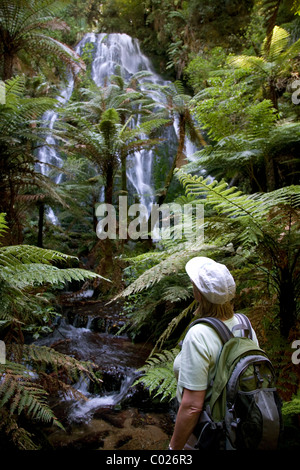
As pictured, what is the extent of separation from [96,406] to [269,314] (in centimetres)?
223

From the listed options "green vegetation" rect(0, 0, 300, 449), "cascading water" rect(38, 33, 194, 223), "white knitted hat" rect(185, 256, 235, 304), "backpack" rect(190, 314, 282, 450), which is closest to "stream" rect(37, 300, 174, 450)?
"green vegetation" rect(0, 0, 300, 449)

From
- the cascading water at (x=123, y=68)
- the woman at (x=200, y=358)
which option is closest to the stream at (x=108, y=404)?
the woman at (x=200, y=358)

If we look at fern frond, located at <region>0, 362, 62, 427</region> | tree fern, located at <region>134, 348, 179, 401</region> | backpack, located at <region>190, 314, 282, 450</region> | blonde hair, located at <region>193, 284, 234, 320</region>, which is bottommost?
tree fern, located at <region>134, 348, 179, 401</region>

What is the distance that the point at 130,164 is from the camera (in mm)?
7734

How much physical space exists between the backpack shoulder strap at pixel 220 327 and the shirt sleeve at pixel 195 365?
6cm

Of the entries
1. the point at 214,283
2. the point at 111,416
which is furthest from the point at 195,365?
the point at 111,416

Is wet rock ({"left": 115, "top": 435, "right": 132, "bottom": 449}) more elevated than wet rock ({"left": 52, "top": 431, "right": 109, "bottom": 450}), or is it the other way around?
wet rock ({"left": 115, "top": 435, "right": 132, "bottom": 449})

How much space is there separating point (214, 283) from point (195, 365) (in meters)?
0.34

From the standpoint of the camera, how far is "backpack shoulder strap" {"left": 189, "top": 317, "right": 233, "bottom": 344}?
117 cm

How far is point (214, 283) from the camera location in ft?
4.12

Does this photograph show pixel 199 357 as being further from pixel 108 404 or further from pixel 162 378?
pixel 108 404

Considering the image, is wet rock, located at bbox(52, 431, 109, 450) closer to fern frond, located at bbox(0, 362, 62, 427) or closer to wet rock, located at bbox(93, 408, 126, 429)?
wet rock, located at bbox(93, 408, 126, 429)

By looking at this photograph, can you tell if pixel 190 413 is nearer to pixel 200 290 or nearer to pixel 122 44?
pixel 200 290

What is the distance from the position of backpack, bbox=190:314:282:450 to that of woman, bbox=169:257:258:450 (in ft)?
0.11
